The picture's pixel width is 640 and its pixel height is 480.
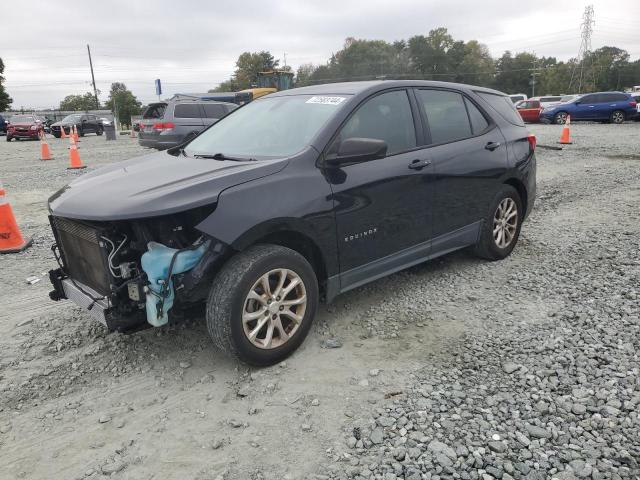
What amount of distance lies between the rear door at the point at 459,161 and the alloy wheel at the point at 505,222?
0.28 metres

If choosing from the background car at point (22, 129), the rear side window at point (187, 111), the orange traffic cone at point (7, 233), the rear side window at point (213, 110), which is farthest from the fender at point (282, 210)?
the background car at point (22, 129)

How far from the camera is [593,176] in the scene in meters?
9.54

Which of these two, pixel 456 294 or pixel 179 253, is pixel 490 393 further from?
pixel 179 253

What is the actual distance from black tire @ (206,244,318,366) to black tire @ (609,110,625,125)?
25477 millimetres

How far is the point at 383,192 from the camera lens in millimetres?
3629

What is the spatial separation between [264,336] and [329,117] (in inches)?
62.9

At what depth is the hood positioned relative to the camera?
2711 millimetres

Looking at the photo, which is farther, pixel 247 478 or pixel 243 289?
pixel 243 289

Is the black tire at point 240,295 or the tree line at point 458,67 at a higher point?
the tree line at point 458,67

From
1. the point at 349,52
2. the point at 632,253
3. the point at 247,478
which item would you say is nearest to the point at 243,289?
the point at 247,478

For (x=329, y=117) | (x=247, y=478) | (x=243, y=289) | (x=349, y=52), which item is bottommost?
(x=247, y=478)

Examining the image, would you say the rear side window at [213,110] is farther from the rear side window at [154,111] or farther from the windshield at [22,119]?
the windshield at [22,119]

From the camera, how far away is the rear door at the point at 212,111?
601 inches

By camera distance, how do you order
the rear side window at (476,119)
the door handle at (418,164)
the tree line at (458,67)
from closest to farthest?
1. the door handle at (418,164)
2. the rear side window at (476,119)
3. the tree line at (458,67)
